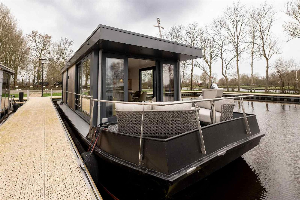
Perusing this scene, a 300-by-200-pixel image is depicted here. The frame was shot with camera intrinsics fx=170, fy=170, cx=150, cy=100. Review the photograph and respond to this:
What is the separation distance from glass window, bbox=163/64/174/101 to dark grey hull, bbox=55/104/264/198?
362 centimetres

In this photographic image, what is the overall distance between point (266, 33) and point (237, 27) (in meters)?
3.62

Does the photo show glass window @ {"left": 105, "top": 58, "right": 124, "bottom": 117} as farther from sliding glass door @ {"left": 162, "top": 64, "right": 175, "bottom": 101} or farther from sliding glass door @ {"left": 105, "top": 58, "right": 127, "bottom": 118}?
sliding glass door @ {"left": 162, "top": 64, "right": 175, "bottom": 101}

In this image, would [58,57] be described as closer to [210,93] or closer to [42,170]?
[210,93]

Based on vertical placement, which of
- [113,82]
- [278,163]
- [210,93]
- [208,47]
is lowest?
[278,163]

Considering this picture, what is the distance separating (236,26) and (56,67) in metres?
26.7

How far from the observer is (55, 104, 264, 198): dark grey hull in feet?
6.57

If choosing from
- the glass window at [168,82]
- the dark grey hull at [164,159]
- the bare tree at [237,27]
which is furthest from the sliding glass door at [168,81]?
the bare tree at [237,27]

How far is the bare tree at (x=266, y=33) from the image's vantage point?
67.1 feet

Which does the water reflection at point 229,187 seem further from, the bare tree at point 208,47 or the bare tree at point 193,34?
the bare tree at point 193,34

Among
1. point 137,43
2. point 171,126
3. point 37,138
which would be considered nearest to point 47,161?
point 37,138

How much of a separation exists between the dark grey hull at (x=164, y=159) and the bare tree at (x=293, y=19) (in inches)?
731

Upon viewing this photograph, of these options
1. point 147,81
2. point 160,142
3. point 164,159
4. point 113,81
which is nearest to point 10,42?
point 147,81

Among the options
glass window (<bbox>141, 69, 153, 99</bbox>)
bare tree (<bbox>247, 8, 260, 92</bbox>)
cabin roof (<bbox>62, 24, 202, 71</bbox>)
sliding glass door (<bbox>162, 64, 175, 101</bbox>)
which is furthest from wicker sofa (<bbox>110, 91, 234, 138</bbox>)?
bare tree (<bbox>247, 8, 260, 92</bbox>)

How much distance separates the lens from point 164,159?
199 centimetres
